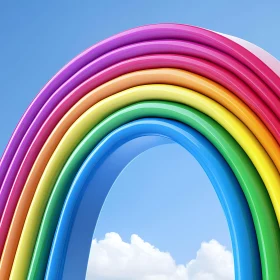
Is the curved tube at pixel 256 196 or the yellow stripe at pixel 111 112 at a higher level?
the yellow stripe at pixel 111 112

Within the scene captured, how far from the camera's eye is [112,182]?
8.63 ft

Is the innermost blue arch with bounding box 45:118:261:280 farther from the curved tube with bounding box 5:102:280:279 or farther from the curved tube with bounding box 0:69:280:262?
the curved tube with bounding box 0:69:280:262

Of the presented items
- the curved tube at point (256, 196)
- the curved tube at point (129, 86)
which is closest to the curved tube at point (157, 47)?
the curved tube at point (129, 86)

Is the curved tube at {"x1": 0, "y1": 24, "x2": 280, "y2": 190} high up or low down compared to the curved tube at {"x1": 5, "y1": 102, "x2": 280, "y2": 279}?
up

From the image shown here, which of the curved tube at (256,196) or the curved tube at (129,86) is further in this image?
the curved tube at (129,86)

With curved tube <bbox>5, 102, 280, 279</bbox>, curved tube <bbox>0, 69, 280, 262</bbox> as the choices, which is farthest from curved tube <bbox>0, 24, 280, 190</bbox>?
curved tube <bbox>5, 102, 280, 279</bbox>

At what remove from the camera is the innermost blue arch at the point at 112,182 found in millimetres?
2012

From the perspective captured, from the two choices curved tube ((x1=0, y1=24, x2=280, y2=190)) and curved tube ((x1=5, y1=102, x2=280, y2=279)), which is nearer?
curved tube ((x1=5, y1=102, x2=280, y2=279))

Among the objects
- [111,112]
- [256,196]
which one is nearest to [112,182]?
[111,112]

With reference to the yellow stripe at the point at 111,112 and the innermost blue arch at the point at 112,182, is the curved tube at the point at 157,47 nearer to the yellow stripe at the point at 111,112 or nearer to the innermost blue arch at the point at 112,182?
the yellow stripe at the point at 111,112

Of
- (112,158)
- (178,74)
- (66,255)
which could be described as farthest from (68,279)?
(178,74)

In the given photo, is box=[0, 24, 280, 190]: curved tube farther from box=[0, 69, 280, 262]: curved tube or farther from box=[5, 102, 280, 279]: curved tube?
box=[5, 102, 280, 279]: curved tube

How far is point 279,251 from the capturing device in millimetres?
1932

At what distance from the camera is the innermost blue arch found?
2.01m
